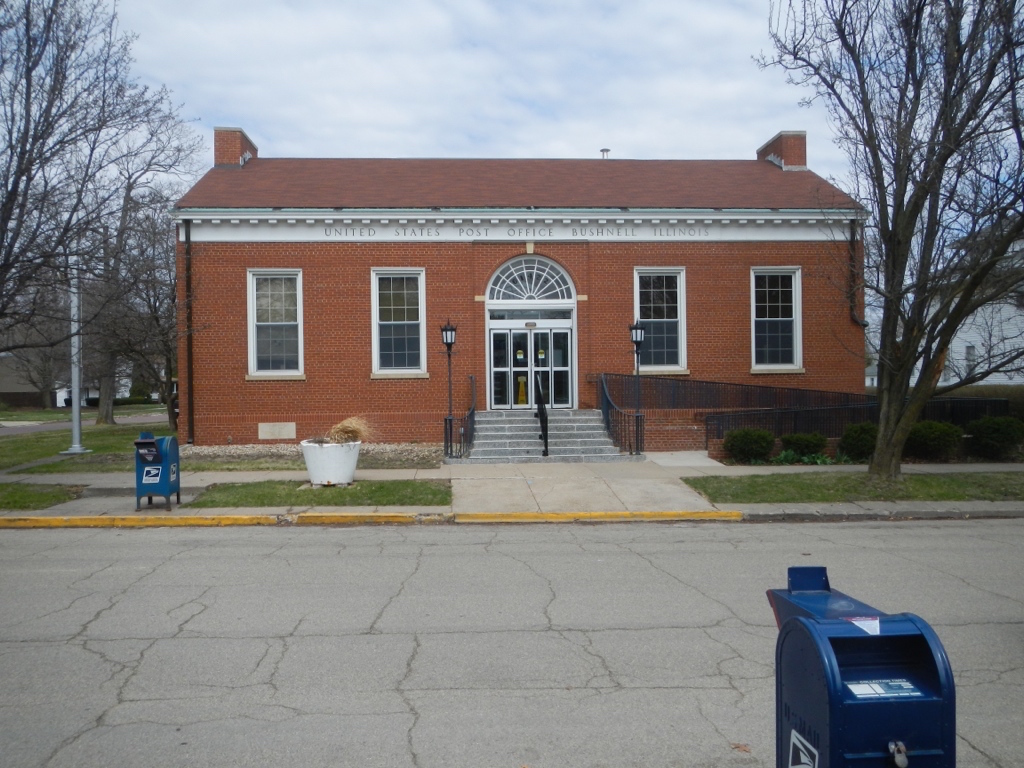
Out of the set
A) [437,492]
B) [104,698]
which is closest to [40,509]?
[437,492]

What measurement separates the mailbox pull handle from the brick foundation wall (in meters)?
19.8

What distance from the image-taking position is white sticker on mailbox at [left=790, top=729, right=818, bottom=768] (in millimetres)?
2418

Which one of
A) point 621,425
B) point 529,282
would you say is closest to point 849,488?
point 621,425

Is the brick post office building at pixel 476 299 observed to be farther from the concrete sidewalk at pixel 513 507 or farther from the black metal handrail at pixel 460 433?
the concrete sidewalk at pixel 513 507

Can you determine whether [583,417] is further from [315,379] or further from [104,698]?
[104,698]

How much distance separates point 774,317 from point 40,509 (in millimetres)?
17857

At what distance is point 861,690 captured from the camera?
7.71 feet

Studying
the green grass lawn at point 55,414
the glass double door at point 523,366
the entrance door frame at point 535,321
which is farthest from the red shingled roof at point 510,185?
the green grass lawn at point 55,414

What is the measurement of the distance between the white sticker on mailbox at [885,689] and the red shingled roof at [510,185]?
66.8 feet

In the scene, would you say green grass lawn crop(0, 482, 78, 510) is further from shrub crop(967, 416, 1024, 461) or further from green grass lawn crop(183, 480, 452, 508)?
shrub crop(967, 416, 1024, 461)

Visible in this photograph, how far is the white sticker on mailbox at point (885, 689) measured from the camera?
2342 millimetres

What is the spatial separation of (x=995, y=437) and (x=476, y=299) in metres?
12.5

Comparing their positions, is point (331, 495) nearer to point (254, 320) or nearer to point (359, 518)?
point (359, 518)

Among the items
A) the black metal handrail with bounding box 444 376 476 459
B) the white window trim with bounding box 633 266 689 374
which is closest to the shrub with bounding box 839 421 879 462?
the white window trim with bounding box 633 266 689 374
